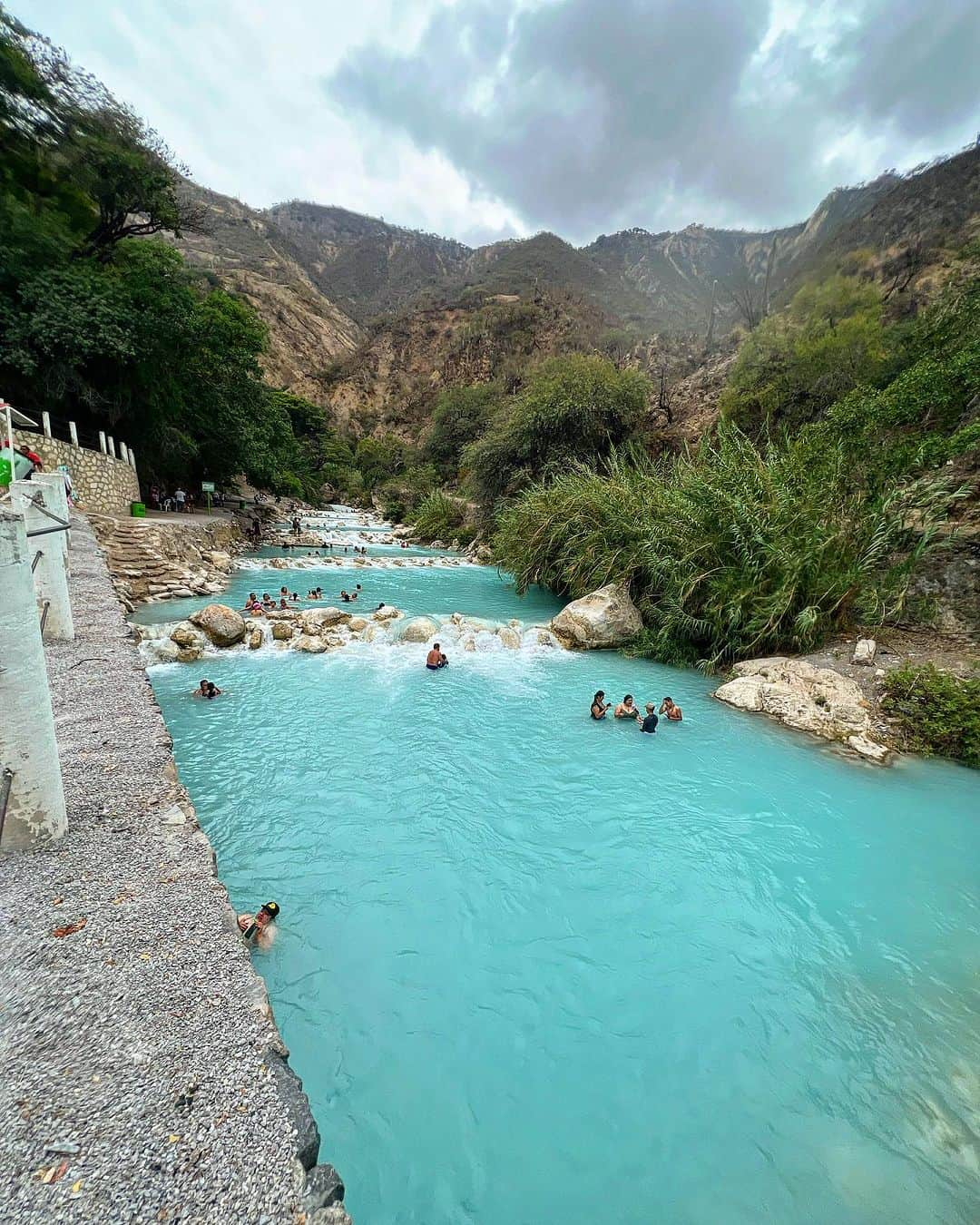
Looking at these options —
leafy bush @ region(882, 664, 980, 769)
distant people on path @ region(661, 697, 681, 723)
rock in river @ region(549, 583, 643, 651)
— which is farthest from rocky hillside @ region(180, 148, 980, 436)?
distant people on path @ region(661, 697, 681, 723)

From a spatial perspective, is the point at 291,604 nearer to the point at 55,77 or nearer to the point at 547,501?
the point at 547,501

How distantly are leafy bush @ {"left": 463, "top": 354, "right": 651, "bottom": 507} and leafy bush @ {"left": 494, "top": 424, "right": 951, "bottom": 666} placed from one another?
33.1ft

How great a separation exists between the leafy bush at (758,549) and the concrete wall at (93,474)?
1496cm

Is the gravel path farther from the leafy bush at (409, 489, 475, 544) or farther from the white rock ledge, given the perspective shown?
the leafy bush at (409, 489, 475, 544)

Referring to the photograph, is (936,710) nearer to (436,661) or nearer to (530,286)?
(436,661)

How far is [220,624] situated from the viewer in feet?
35.4

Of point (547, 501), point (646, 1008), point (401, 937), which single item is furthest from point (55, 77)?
point (646, 1008)

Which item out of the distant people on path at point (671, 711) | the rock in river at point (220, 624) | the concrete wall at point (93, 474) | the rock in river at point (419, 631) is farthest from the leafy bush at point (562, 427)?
the distant people on path at point (671, 711)

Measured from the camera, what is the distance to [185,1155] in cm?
174

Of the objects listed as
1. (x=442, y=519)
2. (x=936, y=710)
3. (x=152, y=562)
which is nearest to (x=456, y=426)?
(x=442, y=519)

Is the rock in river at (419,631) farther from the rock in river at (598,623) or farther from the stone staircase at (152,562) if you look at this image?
the stone staircase at (152,562)

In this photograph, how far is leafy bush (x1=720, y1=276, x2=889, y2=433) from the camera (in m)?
18.3

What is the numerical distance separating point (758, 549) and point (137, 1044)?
11209mm

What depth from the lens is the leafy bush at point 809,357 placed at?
18.3 meters
